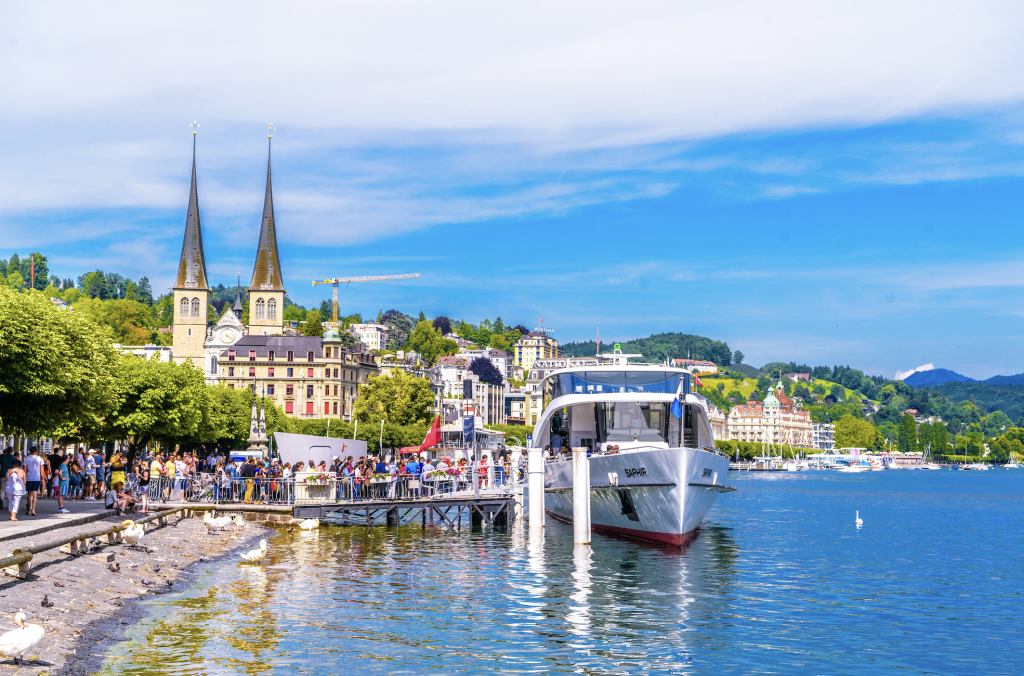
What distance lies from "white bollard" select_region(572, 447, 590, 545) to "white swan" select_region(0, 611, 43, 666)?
775 inches

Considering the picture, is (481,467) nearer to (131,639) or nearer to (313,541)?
(313,541)

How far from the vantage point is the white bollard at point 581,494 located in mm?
32969

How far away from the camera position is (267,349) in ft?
468

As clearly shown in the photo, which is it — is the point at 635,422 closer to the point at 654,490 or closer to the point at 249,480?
the point at 654,490

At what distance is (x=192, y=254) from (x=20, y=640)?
450ft

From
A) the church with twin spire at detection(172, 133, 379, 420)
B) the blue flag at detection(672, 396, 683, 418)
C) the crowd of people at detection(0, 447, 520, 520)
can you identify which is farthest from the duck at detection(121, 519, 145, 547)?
the church with twin spire at detection(172, 133, 379, 420)

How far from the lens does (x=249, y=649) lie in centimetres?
1816

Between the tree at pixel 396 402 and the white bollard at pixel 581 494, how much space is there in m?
89.2

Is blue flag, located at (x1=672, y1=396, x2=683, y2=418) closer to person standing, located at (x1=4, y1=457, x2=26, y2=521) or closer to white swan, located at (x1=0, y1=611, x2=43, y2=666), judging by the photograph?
person standing, located at (x1=4, y1=457, x2=26, y2=521)

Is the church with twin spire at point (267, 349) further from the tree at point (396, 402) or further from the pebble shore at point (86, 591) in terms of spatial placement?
the pebble shore at point (86, 591)

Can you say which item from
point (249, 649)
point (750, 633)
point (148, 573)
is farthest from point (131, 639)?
point (750, 633)

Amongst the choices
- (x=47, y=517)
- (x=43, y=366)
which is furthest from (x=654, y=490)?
(x=43, y=366)

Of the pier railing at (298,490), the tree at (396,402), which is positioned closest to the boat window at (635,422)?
the pier railing at (298,490)

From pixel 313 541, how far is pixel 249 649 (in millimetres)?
16950
